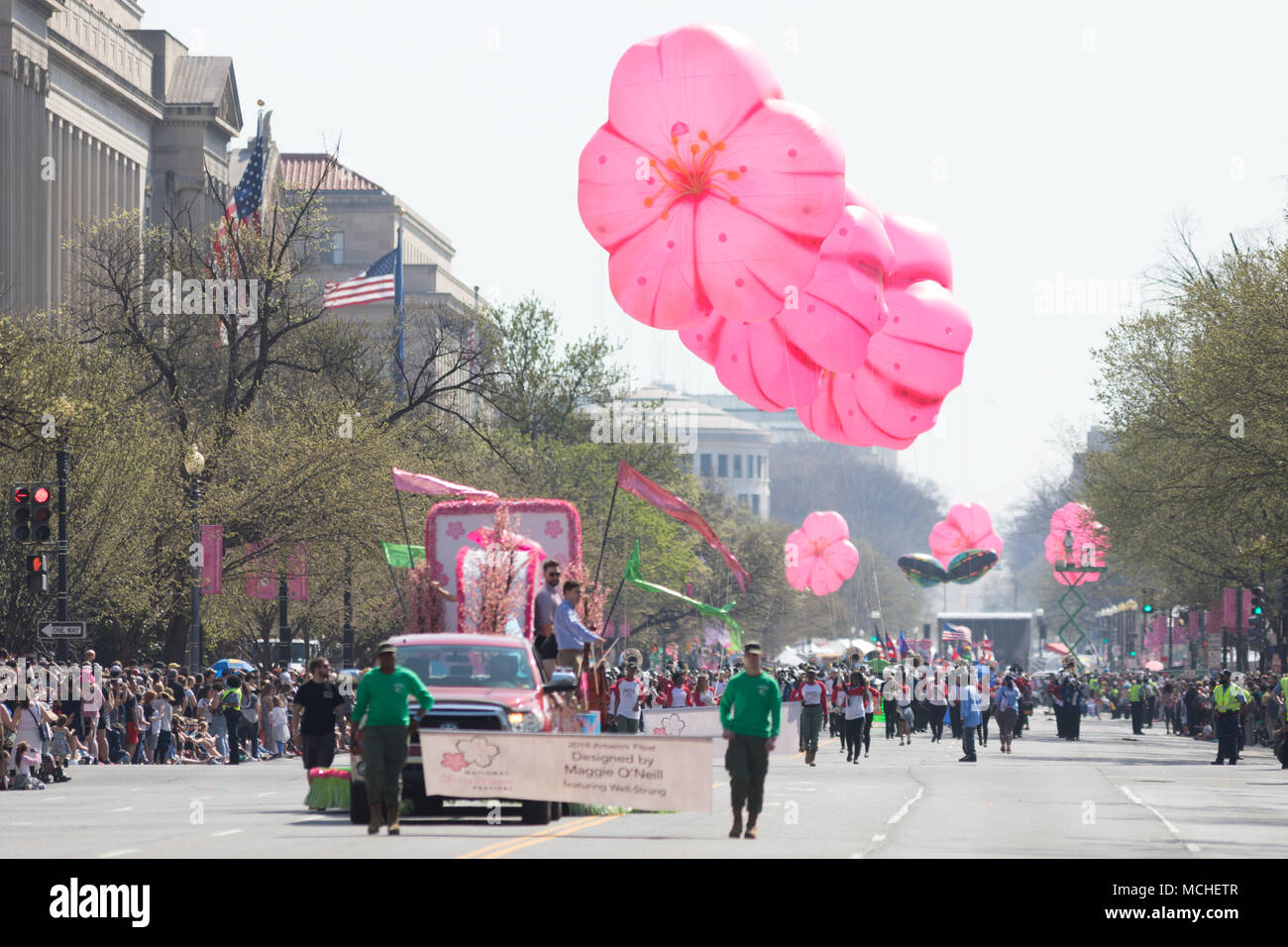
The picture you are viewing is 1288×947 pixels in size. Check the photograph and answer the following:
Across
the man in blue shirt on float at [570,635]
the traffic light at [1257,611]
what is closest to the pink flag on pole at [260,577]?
the traffic light at [1257,611]

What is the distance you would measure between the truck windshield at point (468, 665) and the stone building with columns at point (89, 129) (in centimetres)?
3581

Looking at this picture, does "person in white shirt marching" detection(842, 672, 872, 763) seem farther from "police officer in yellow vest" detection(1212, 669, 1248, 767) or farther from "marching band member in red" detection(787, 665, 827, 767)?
"police officer in yellow vest" detection(1212, 669, 1248, 767)

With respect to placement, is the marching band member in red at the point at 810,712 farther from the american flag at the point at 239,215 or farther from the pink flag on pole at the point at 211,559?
the american flag at the point at 239,215

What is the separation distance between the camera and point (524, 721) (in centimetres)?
2153

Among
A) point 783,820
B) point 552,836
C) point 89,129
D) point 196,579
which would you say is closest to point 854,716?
point 196,579

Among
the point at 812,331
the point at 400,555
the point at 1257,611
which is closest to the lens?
the point at 812,331

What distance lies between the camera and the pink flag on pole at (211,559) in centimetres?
4409

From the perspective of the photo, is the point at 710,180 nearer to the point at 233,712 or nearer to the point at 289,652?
the point at 233,712

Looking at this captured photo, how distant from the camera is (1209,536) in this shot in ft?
208

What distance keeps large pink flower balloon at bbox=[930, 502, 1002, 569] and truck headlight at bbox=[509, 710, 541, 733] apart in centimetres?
4980

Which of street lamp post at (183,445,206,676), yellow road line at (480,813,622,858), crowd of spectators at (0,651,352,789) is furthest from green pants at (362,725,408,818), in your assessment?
street lamp post at (183,445,206,676)

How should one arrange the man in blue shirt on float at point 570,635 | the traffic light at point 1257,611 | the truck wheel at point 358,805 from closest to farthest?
the truck wheel at point 358,805, the man in blue shirt on float at point 570,635, the traffic light at point 1257,611

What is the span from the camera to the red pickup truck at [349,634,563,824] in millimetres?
21297

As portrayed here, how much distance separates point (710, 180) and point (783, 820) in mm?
8834
